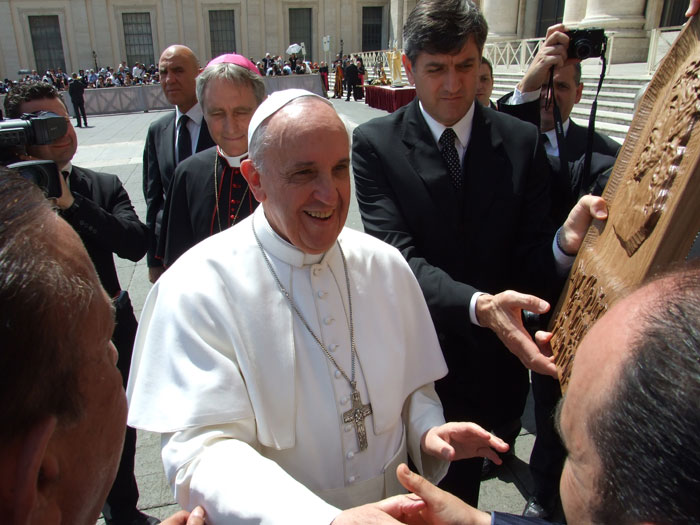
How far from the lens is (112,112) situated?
23219 millimetres

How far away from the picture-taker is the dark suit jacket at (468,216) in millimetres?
2102

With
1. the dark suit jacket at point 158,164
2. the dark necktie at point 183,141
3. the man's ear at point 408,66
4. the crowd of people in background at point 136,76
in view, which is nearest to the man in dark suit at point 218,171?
the dark suit jacket at point 158,164

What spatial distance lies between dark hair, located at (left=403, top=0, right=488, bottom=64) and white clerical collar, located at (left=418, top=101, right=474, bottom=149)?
26 centimetres

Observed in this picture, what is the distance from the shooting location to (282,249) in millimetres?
1620

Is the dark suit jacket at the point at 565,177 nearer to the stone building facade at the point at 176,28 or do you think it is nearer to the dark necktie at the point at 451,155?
the dark necktie at the point at 451,155

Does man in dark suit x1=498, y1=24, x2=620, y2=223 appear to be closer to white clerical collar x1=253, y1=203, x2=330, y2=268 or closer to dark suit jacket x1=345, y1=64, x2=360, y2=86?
white clerical collar x1=253, y1=203, x2=330, y2=268

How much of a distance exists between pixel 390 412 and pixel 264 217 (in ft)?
2.34

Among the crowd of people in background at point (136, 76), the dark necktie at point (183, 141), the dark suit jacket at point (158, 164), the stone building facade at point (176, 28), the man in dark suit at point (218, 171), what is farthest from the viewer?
the stone building facade at point (176, 28)

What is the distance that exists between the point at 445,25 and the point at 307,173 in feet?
3.20

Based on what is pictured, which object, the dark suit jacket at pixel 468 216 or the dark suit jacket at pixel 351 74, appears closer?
the dark suit jacket at pixel 468 216

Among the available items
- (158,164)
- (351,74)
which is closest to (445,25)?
(158,164)

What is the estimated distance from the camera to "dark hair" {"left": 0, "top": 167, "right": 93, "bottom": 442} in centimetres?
64

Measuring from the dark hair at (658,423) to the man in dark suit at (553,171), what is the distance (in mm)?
1703

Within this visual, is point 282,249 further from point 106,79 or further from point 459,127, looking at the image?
point 106,79
